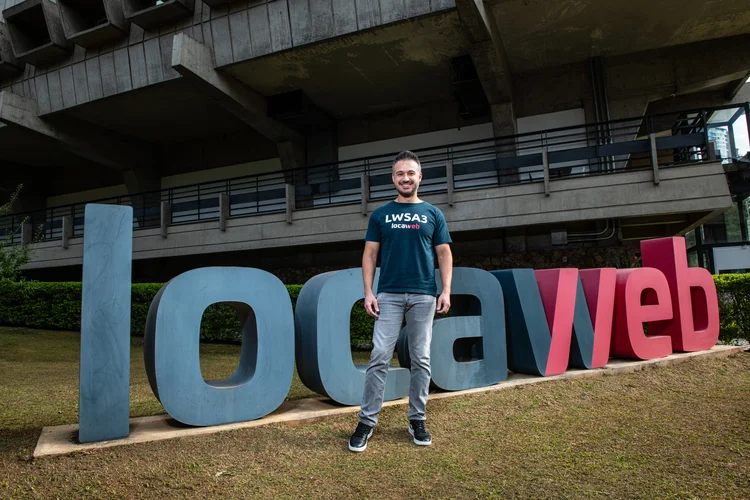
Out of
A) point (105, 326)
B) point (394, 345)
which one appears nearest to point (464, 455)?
point (394, 345)

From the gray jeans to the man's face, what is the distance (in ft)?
2.46

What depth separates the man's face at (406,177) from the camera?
3.45 meters

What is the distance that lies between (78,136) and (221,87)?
761 cm

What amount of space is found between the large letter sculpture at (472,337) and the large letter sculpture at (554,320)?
0.27 m

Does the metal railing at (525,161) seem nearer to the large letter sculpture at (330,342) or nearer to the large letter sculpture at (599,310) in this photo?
the large letter sculpture at (599,310)

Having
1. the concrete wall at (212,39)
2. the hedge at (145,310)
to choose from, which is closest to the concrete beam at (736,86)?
the concrete wall at (212,39)

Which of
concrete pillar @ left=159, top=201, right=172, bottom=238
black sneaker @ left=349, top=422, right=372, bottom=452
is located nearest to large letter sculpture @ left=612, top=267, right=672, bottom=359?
black sneaker @ left=349, top=422, right=372, bottom=452

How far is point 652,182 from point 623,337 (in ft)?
21.2

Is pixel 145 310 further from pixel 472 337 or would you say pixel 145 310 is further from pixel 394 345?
pixel 394 345

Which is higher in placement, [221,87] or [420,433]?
[221,87]

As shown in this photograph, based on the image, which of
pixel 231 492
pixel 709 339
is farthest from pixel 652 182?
pixel 231 492

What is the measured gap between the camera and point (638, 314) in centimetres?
592

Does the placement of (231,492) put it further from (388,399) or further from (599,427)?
(599,427)

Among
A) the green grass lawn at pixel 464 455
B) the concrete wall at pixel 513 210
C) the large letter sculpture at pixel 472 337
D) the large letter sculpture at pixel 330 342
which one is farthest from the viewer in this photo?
the concrete wall at pixel 513 210
